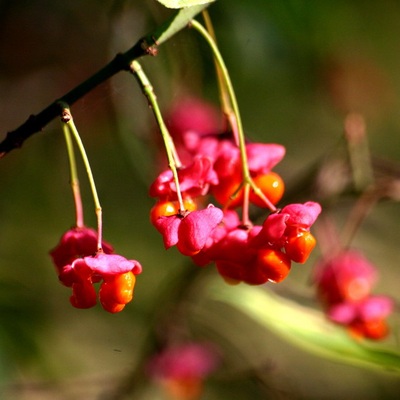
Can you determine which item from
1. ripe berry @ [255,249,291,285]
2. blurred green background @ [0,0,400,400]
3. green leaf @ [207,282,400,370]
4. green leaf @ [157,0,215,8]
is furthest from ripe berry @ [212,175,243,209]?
blurred green background @ [0,0,400,400]

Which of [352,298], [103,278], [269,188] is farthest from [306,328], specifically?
[103,278]

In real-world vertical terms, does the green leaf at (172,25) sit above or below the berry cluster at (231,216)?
above

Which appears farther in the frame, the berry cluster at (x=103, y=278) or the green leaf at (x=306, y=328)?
the green leaf at (x=306, y=328)

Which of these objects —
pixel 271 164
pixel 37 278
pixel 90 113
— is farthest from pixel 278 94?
pixel 271 164

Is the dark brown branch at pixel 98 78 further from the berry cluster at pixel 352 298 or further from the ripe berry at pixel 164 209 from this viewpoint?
the berry cluster at pixel 352 298

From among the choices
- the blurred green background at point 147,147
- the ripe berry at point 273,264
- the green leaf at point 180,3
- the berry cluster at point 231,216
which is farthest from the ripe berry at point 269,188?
the blurred green background at point 147,147
